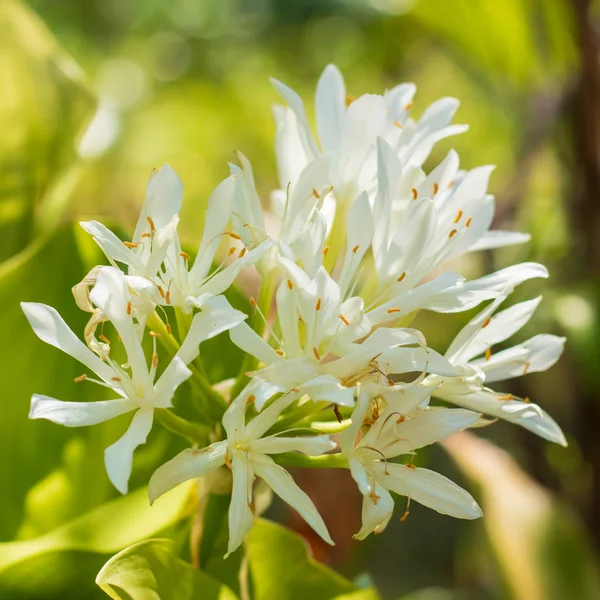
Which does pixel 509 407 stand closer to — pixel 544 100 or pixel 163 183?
pixel 163 183

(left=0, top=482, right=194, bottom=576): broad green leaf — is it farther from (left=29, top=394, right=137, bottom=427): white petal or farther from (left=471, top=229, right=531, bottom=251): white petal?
(left=471, top=229, right=531, bottom=251): white petal

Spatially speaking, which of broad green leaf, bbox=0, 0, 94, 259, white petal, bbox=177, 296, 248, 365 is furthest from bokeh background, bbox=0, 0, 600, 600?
white petal, bbox=177, 296, 248, 365

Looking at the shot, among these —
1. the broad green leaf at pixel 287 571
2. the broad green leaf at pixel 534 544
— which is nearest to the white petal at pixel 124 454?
the broad green leaf at pixel 287 571

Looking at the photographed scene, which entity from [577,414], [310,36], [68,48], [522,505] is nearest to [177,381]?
[522,505]

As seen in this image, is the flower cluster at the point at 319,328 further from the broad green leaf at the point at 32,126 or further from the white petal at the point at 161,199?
the broad green leaf at the point at 32,126

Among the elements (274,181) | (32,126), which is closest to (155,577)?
(32,126)
